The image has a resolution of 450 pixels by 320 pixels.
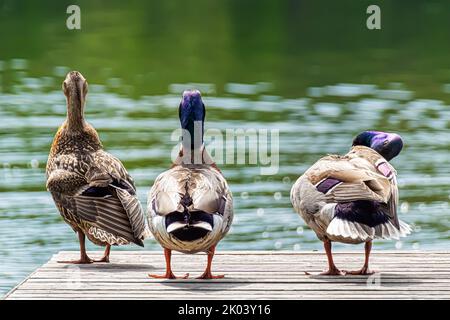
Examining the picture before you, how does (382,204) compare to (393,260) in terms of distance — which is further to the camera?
(393,260)

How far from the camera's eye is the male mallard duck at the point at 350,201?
8.17 meters

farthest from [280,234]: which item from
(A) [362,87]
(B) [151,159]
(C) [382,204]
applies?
(A) [362,87]

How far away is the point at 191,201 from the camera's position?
7.94 meters

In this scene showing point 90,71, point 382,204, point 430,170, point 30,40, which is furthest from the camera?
point 30,40

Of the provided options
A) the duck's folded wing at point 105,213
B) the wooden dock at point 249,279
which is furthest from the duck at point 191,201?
the duck's folded wing at point 105,213

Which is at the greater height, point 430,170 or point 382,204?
point 382,204

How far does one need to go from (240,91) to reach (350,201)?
1643cm

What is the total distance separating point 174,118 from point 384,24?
16.1 metres

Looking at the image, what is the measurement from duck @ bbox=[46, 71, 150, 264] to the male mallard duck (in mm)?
1216

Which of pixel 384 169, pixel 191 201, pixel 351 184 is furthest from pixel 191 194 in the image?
pixel 384 169

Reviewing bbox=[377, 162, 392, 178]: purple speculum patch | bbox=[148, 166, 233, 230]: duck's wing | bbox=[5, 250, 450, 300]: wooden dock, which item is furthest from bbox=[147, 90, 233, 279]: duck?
bbox=[377, 162, 392, 178]: purple speculum patch

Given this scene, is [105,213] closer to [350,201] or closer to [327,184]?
[327,184]

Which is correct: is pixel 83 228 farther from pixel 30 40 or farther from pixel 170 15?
pixel 170 15
